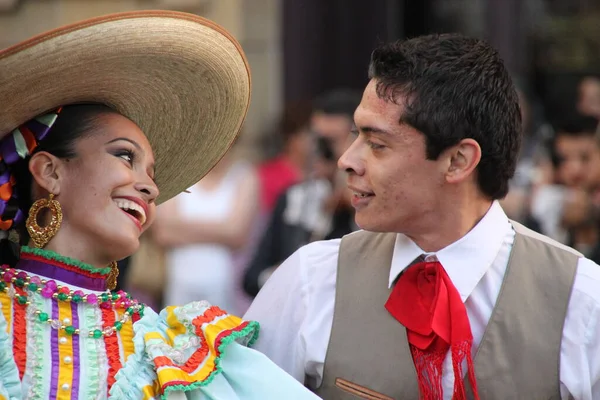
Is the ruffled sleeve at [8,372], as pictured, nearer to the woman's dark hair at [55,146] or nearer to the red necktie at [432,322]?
the woman's dark hair at [55,146]

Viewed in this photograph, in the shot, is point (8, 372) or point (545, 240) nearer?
point (8, 372)

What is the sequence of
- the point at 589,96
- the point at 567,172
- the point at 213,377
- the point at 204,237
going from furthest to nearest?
the point at 589,96 < the point at 567,172 < the point at 204,237 < the point at 213,377

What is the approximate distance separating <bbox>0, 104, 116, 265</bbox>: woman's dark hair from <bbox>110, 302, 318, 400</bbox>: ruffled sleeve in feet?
1.33

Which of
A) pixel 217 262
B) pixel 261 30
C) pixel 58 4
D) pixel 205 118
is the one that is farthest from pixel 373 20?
pixel 205 118

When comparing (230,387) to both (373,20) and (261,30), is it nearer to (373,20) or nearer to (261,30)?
(261,30)

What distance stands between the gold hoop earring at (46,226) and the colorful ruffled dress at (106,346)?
37 mm

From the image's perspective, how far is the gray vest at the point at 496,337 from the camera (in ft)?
10.4

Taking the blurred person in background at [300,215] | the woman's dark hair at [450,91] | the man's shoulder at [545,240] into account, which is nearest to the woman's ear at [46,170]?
the woman's dark hair at [450,91]

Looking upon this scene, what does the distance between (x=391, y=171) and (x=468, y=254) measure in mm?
332

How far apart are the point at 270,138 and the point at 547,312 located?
18.3 ft

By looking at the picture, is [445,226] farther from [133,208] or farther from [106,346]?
[106,346]

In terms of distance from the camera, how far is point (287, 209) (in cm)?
571

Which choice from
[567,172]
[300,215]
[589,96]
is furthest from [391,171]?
[589,96]

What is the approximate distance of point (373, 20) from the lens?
9.54 meters
